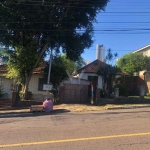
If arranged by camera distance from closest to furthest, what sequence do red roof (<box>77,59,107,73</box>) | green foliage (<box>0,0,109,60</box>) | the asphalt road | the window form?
the asphalt road → green foliage (<box>0,0,109,60</box>) → the window → red roof (<box>77,59,107,73</box>)

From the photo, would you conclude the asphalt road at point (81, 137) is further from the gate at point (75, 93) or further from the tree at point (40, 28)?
the tree at point (40, 28)

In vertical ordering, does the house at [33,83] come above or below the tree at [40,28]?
below

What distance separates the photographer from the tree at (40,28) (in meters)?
17.4

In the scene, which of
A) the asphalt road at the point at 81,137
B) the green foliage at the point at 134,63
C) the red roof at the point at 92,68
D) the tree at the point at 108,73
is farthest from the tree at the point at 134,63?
the asphalt road at the point at 81,137

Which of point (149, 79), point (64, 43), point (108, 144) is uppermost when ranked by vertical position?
point (64, 43)

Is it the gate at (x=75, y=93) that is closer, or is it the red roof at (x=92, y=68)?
the gate at (x=75, y=93)

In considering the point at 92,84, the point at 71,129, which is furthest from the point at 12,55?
the point at 71,129

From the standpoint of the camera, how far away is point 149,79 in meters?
24.7

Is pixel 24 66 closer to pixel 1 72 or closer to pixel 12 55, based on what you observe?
pixel 12 55

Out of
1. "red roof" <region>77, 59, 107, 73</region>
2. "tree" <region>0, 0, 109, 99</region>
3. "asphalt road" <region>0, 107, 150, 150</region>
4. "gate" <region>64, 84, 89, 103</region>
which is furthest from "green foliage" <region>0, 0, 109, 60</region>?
"asphalt road" <region>0, 107, 150, 150</region>

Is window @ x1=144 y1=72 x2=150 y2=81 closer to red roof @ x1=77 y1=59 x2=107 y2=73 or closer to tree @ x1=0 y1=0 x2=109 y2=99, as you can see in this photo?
red roof @ x1=77 y1=59 x2=107 y2=73

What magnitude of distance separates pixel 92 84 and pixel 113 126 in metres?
10.1

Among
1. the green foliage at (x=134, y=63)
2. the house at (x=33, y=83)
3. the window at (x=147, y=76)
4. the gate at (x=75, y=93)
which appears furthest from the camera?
the green foliage at (x=134, y=63)

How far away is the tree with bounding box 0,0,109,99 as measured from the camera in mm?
17438
